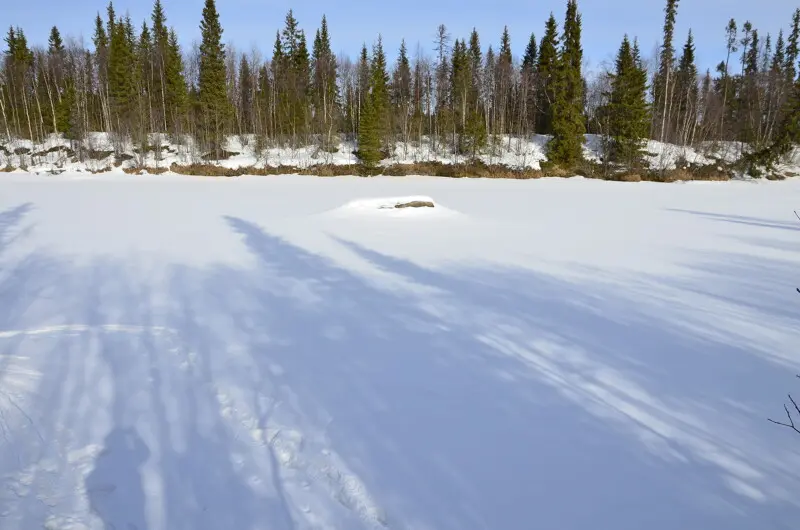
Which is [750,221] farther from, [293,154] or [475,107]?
[475,107]

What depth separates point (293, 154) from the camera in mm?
35469

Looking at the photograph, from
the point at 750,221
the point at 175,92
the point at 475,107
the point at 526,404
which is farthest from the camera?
the point at 475,107

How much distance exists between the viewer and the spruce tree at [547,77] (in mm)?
40031

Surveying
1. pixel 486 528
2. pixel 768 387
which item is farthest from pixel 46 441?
pixel 768 387

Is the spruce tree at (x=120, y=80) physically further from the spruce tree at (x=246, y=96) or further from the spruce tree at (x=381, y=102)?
the spruce tree at (x=381, y=102)

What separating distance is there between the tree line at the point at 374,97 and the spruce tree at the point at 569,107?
0.09 m

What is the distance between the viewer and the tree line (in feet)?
110

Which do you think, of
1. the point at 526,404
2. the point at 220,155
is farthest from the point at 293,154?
the point at 526,404

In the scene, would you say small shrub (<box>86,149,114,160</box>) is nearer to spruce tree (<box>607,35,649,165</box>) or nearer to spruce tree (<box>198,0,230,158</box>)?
spruce tree (<box>198,0,230,158</box>)

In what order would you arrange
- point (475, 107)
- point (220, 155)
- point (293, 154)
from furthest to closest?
1. point (475, 107)
2. point (293, 154)
3. point (220, 155)

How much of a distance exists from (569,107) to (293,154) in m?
21.4

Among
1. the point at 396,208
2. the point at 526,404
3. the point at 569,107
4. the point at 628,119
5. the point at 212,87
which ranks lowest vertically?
the point at 526,404

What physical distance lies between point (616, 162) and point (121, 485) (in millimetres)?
35795

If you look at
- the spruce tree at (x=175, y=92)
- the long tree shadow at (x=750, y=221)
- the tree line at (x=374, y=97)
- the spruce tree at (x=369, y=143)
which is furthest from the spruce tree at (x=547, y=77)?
the spruce tree at (x=175, y=92)
